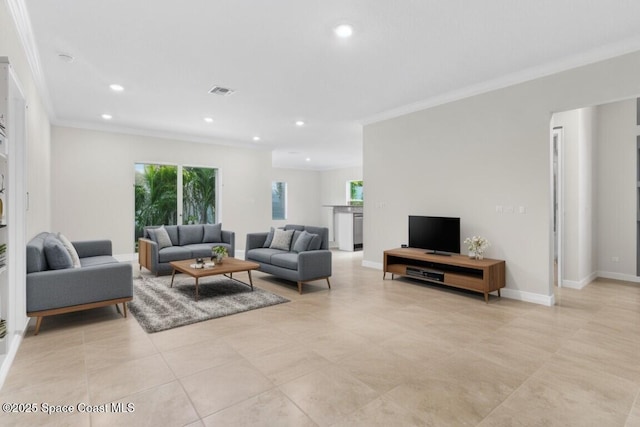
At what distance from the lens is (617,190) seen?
17.8ft

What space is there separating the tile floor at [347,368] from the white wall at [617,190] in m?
1.83

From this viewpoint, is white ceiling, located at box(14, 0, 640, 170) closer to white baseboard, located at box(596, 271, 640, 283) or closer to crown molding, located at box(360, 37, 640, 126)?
crown molding, located at box(360, 37, 640, 126)

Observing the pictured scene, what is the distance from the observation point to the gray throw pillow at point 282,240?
5.68m

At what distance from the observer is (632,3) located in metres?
2.76

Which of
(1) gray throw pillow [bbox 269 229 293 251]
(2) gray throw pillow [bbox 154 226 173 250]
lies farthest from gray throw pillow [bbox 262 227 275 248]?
(2) gray throw pillow [bbox 154 226 173 250]

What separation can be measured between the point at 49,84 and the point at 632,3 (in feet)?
21.1

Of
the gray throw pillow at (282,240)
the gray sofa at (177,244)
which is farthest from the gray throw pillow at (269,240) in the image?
the gray sofa at (177,244)

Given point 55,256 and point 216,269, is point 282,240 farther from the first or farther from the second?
point 55,256

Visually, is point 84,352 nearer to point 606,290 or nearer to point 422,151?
point 422,151

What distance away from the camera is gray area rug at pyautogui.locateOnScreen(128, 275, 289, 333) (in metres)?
3.56

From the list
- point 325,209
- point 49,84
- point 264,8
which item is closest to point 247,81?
point 264,8

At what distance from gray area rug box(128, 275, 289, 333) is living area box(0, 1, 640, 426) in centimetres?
18

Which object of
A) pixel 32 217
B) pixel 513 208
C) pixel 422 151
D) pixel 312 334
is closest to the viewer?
pixel 312 334

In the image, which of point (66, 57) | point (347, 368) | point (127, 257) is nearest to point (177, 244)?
point (127, 257)
